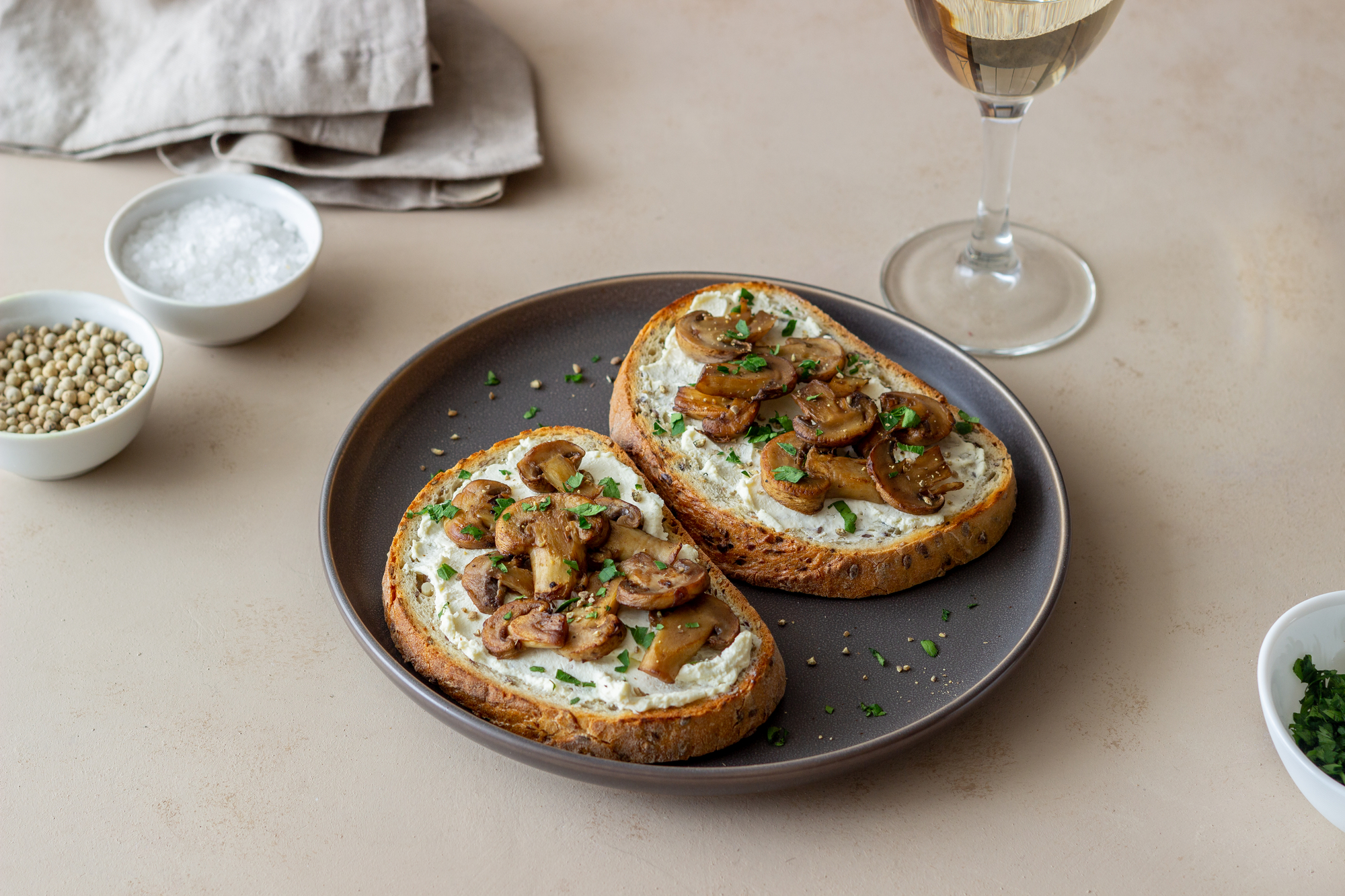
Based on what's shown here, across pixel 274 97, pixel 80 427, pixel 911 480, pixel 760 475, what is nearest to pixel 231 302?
pixel 80 427

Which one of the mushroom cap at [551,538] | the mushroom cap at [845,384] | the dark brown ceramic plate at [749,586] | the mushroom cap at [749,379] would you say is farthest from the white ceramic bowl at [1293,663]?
the mushroom cap at [551,538]

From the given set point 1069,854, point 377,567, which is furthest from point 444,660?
point 1069,854

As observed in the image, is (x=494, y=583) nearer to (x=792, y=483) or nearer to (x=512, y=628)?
(x=512, y=628)

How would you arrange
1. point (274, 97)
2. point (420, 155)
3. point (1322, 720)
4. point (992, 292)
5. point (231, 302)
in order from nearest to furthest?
point (1322, 720) → point (231, 302) → point (992, 292) → point (274, 97) → point (420, 155)

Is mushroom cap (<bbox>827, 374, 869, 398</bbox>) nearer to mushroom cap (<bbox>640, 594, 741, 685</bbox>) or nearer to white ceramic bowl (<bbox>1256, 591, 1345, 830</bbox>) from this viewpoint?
mushroom cap (<bbox>640, 594, 741, 685</bbox>)

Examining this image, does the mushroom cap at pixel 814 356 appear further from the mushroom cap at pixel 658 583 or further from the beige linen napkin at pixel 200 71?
the beige linen napkin at pixel 200 71

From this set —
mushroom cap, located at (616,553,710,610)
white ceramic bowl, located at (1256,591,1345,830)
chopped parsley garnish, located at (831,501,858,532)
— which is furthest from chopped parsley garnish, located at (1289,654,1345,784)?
mushroom cap, located at (616,553,710,610)

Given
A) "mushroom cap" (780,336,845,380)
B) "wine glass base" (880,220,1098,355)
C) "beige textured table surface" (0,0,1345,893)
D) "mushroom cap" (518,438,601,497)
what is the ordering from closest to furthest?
"beige textured table surface" (0,0,1345,893) → "mushroom cap" (518,438,601,497) → "mushroom cap" (780,336,845,380) → "wine glass base" (880,220,1098,355)
